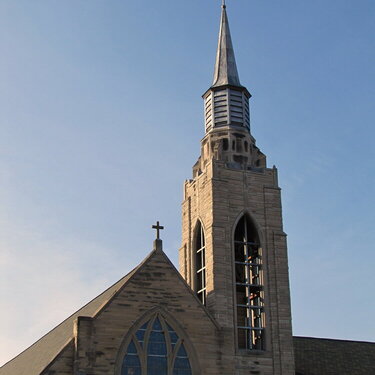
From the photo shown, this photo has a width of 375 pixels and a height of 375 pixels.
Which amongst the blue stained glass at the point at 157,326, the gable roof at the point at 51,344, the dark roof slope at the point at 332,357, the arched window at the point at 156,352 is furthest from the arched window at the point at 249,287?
the gable roof at the point at 51,344

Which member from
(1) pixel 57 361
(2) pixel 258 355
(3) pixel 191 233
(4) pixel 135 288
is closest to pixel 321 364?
(2) pixel 258 355

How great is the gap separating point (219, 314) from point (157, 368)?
168 inches

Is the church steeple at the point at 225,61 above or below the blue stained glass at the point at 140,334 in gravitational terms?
above

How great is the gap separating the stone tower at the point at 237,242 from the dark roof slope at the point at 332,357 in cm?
340

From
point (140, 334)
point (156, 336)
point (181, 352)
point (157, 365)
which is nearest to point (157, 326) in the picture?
point (156, 336)

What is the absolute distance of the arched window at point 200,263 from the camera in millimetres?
38562

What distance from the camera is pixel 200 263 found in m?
39.9

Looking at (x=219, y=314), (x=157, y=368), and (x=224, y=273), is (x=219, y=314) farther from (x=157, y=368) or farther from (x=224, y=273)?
(x=157, y=368)

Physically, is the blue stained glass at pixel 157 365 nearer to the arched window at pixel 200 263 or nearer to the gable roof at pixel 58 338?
the gable roof at pixel 58 338

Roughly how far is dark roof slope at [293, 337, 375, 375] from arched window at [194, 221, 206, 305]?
5.69 metres

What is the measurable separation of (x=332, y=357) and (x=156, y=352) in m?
11.7

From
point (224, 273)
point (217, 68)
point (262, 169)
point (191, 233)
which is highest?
point (217, 68)

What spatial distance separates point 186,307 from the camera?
34.1 metres

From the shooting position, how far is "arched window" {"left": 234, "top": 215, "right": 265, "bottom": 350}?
3741 cm
